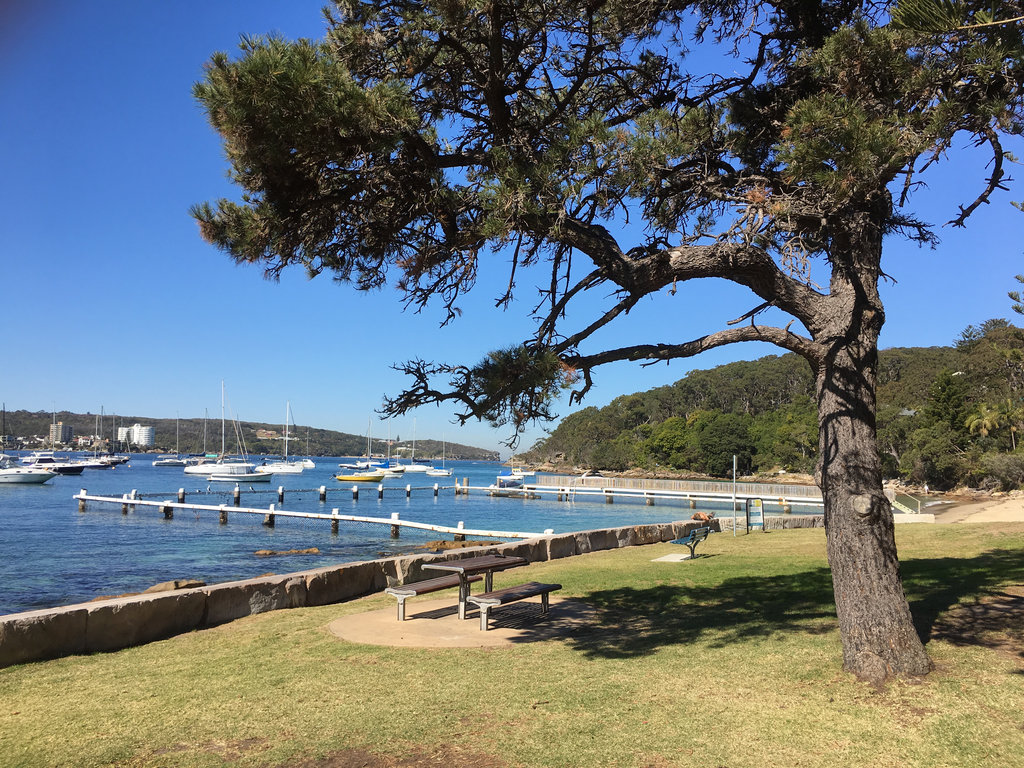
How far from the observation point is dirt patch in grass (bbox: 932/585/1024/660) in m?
5.53

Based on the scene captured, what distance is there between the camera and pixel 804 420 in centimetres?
7400

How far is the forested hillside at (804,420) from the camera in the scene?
4591cm

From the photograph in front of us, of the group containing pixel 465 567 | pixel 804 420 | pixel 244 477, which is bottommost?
pixel 244 477

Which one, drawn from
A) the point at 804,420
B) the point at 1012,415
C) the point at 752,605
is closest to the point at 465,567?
the point at 752,605

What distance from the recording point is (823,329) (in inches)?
214

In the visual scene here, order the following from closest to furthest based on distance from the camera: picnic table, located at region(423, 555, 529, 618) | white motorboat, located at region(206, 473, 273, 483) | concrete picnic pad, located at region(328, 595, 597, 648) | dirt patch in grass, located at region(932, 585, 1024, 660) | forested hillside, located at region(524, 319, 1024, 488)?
dirt patch in grass, located at region(932, 585, 1024, 660), concrete picnic pad, located at region(328, 595, 597, 648), picnic table, located at region(423, 555, 529, 618), forested hillside, located at region(524, 319, 1024, 488), white motorboat, located at region(206, 473, 273, 483)

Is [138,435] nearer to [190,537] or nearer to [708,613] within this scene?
[190,537]

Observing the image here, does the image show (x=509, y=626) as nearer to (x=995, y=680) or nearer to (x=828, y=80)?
(x=995, y=680)

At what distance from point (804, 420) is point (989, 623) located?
239ft

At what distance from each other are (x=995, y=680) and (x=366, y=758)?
13.4 feet

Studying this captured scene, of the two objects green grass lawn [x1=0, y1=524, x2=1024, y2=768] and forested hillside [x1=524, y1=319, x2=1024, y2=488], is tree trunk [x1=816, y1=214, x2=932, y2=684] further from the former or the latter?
forested hillside [x1=524, y1=319, x2=1024, y2=488]

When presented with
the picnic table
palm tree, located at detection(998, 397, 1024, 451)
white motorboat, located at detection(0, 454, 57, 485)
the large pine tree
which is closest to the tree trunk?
the large pine tree

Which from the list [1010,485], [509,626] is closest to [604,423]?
[1010,485]

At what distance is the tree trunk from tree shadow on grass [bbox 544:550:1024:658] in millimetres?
1177
